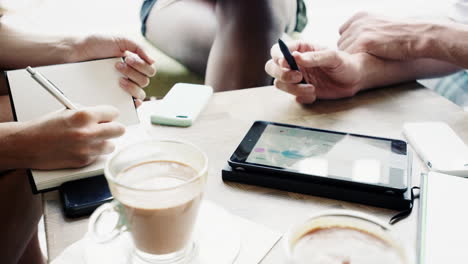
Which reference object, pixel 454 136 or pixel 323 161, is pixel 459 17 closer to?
pixel 454 136

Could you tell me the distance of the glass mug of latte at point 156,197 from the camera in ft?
1.31

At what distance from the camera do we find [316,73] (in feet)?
2.69

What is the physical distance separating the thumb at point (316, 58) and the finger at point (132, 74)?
10.3 inches

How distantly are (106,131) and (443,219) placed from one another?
0.41 metres

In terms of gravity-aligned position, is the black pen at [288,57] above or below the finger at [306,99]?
above

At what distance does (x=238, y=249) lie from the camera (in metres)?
0.45

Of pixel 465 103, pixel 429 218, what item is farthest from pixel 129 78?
pixel 465 103

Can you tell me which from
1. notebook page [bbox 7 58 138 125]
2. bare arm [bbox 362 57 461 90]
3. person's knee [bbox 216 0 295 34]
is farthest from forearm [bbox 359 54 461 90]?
notebook page [bbox 7 58 138 125]

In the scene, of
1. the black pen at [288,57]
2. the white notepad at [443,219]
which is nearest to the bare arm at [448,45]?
the black pen at [288,57]

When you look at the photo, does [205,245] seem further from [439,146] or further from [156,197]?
[439,146]

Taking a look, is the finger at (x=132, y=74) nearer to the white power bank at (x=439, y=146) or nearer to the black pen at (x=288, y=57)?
the black pen at (x=288, y=57)

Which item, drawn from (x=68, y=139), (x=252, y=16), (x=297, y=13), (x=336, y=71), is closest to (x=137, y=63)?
(x=68, y=139)

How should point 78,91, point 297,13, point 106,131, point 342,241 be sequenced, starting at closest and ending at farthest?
point 342,241, point 106,131, point 78,91, point 297,13

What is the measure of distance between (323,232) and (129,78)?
1.51ft
